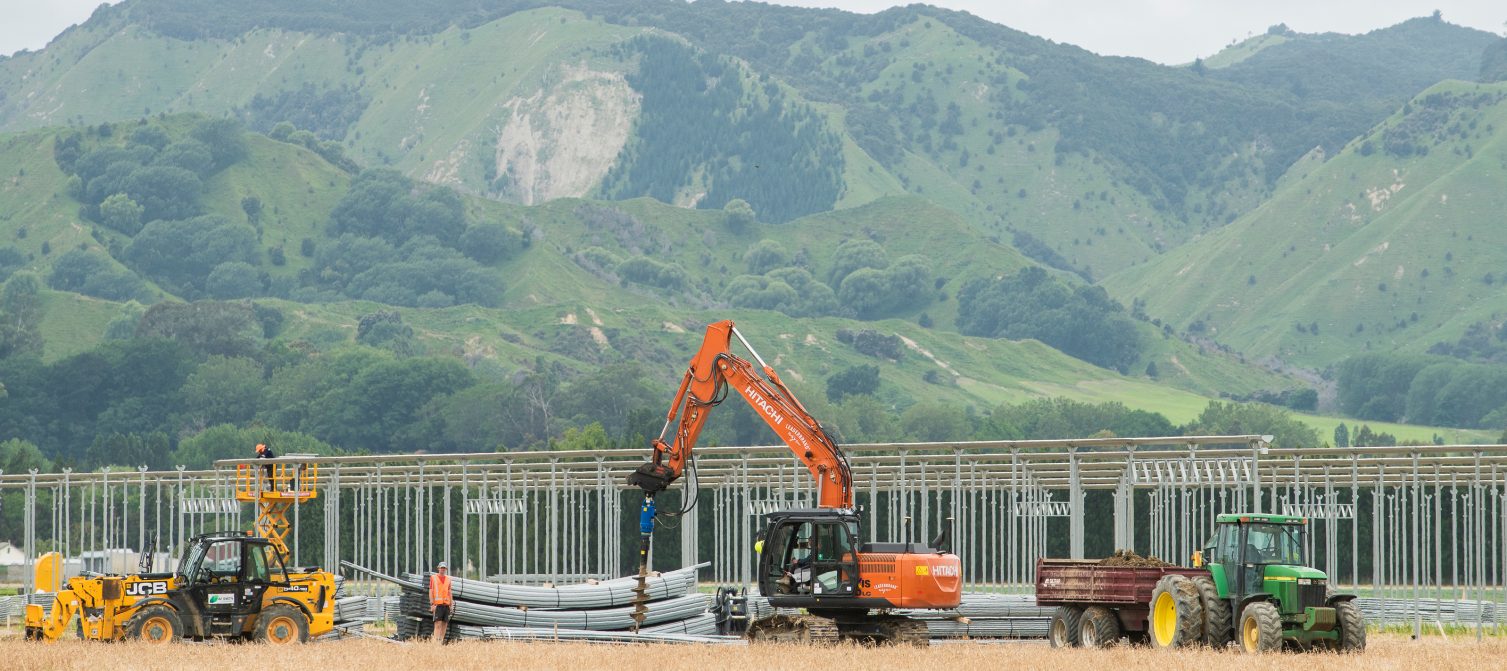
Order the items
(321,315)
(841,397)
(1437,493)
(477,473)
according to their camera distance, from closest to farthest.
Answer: (1437,493), (477,473), (841,397), (321,315)

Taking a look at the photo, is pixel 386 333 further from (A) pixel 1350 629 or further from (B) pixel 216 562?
(A) pixel 1350 629

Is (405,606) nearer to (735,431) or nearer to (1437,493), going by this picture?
(1437,493)

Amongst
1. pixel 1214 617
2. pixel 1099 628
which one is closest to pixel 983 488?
pixel 1099 628

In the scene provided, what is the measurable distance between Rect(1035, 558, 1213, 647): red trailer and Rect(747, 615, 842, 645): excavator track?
2.85m

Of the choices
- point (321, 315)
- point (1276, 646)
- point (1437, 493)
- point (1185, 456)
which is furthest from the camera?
point (321, 315)

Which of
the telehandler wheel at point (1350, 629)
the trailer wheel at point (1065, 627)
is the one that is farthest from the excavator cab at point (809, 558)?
the telehandler wheel at point (1350, 629)

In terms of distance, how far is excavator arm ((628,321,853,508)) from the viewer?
2755 cm

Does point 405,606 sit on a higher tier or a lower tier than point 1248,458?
lower

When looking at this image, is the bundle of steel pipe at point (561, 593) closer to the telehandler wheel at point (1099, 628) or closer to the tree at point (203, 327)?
the telehandler wheel at point (1099, 628)

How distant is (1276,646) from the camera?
22562 mm

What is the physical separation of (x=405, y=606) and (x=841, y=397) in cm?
15066

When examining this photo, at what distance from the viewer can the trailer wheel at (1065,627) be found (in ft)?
85.2

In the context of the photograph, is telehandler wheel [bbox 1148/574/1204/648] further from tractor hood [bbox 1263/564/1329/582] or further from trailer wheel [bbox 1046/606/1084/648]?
trailer wheel [bbox 1046/606/1084/648]

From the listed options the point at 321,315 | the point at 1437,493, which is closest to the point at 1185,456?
the point at 1437,493
